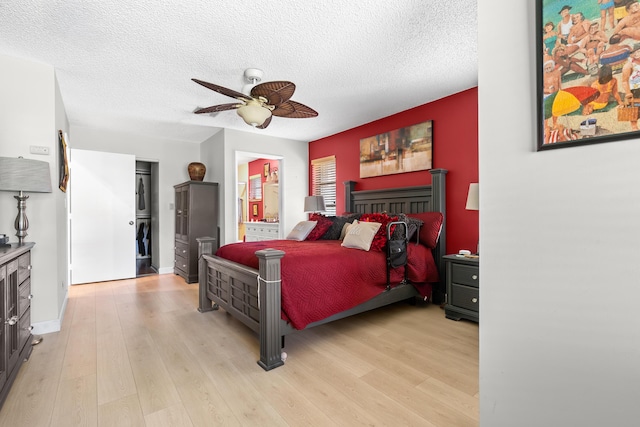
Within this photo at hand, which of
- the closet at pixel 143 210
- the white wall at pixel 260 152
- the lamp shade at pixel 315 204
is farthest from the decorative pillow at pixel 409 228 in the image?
the closet at pixel 143 210

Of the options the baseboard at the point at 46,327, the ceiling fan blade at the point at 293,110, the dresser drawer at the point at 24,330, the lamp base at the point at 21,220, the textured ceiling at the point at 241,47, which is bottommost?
the baseboard at the point at 46,327

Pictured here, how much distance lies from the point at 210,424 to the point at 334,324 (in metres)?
1.59

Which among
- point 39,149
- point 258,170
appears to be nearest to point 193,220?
point 39,149

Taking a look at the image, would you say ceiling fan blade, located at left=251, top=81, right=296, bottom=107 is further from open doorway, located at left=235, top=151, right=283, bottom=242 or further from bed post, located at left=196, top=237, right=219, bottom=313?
open doorway, located at left=235, top=151, right=283, bottom=242

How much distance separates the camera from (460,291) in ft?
9.89

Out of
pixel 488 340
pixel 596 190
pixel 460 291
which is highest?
pixel 596 190

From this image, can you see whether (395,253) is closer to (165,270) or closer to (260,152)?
(260,152)

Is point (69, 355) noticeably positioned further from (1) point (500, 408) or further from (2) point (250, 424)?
(1) point (500, 408)

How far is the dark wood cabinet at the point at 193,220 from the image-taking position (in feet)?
16.0

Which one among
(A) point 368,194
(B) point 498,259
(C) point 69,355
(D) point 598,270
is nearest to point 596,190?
(D) point 598,270

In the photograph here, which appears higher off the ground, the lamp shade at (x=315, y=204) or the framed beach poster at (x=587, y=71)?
the framed beach poster at (x=587, y=71)

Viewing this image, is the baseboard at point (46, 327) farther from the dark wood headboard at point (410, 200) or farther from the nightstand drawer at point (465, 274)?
the nightstand drawer at point (465, 274)

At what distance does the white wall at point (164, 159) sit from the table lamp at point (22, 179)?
9.53 feet

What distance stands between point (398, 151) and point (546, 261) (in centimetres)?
343
